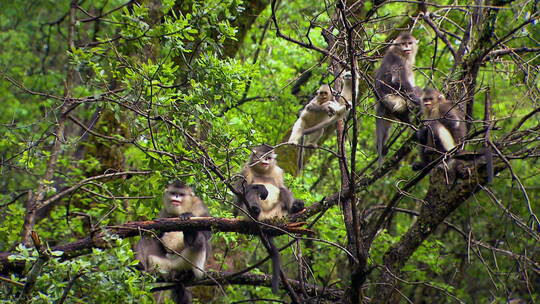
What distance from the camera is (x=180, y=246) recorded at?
6.39 m

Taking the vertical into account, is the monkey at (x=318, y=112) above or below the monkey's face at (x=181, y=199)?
above

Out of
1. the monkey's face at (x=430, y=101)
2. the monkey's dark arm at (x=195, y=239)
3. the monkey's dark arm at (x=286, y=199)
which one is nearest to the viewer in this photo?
the monkey's dark arm at (x=286, y=199)

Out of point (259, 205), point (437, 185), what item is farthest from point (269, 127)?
point (437, 185)

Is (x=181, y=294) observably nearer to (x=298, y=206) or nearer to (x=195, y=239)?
(x=195, y=239)

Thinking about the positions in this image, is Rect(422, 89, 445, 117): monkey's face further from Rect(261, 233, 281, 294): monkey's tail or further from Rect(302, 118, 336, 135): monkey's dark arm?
Rect(261, 233, 281, 294): monkey's tail

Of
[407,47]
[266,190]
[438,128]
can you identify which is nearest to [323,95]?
[407,47]

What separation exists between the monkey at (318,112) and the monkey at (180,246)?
148cm

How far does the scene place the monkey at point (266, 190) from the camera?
17.7ft

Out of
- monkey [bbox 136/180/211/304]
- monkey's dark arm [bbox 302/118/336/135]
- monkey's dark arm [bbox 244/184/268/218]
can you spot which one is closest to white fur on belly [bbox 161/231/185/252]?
monkey [bbox 136/180/211/304]

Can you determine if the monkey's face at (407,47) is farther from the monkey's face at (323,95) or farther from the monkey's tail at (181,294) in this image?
the monkey's tail at (181,294)

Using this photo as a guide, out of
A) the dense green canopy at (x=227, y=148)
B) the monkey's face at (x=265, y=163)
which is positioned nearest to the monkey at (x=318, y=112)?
the dense green canopy at (x=227, y=148)

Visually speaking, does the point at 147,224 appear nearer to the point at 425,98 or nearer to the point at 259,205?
the point at 259,205

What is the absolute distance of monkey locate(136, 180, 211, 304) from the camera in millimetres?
5977

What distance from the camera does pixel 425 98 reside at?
20.8 feet
